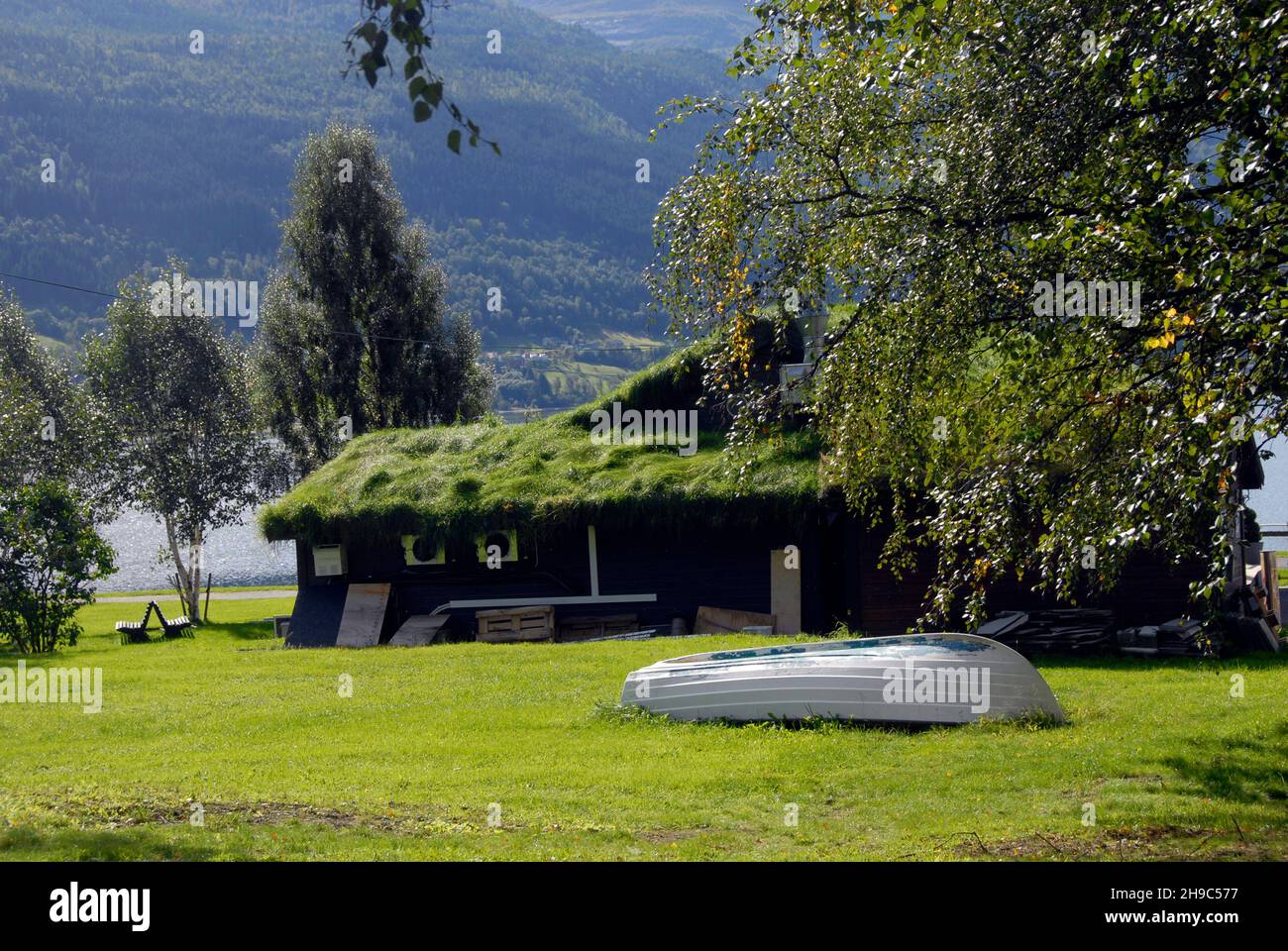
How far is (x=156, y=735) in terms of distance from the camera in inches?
523

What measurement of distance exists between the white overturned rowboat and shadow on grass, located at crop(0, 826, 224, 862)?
21.2ft

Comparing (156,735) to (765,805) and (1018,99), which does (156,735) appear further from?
(1018,99)

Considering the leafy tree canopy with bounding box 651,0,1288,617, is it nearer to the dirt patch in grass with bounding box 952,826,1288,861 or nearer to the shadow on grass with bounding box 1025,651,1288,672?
the dirt patch in grass with bounding box 952,826,1288,861

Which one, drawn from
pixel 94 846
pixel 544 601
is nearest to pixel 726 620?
pixel 544 601

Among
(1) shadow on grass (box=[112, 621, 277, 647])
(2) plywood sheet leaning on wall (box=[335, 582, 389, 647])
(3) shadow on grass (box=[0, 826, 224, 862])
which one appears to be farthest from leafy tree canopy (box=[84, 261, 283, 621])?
(3) shadow on grass (box=[0, 826, 224, 862])

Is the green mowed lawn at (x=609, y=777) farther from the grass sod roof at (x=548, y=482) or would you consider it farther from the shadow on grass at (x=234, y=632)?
the shadow on grass at (x=234, y=632)

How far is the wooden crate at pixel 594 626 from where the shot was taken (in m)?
23.2

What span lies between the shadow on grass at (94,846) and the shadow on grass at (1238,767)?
734 cm

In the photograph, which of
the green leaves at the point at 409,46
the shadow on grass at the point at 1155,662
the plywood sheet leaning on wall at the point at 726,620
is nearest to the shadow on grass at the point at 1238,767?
the shadow on grass at the point at 1155,662

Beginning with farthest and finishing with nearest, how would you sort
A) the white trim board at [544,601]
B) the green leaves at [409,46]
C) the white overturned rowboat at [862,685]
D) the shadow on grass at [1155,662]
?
the white trim board at [544,601], the shadow on grass at [1155,662], the white overturned rowboat at [862,685], the green leaves at [409,46]

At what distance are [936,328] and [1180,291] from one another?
270 cm

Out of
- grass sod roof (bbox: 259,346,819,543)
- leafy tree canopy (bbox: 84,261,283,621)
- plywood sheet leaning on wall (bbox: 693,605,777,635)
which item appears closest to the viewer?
grass sod roof (bbox: 259,346,819,543)

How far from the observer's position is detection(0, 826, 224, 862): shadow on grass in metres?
7.23

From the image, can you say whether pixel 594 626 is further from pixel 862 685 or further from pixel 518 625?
pixel 862 685
